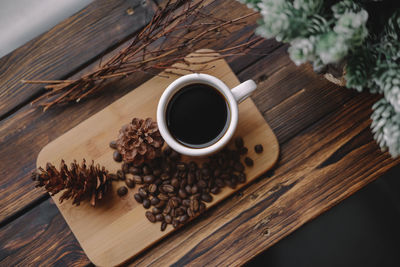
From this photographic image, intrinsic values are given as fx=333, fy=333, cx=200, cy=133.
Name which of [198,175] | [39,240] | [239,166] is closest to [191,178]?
[198,175]

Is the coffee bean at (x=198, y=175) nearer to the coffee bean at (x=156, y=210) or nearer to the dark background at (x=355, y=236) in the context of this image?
the coffee bean at (x=156, y=210)

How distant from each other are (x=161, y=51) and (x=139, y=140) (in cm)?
24

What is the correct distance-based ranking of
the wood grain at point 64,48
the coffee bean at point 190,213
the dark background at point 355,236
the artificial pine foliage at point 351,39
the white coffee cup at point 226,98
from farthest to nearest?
1. the dark background at point 355,236
2. the wood grain at point 64,48
3. the coffee bean at point 190,213
4. the white coffee cup at point 226,98
5. the artificial pine foliage at point 351,39

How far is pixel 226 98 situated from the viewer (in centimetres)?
74

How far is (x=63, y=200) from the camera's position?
817 millimetres

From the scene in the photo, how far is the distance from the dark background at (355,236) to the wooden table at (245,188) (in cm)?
36

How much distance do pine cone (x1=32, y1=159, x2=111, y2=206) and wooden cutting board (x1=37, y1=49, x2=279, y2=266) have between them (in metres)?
0.03

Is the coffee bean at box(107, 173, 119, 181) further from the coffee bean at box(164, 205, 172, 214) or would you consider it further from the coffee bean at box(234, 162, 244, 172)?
the coffee bean at box(234, 162, 244, 172)

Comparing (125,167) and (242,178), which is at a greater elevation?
(125,167)

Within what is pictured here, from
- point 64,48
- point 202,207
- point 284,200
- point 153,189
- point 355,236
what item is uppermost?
point 64,48

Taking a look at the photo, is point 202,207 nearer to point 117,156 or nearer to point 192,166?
point 192,166

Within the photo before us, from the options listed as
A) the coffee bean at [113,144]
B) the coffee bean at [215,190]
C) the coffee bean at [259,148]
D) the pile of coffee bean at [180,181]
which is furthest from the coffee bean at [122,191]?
the coffee bean at [259,148]

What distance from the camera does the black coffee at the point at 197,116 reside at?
774 mm

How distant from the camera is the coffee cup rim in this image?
71 cm
